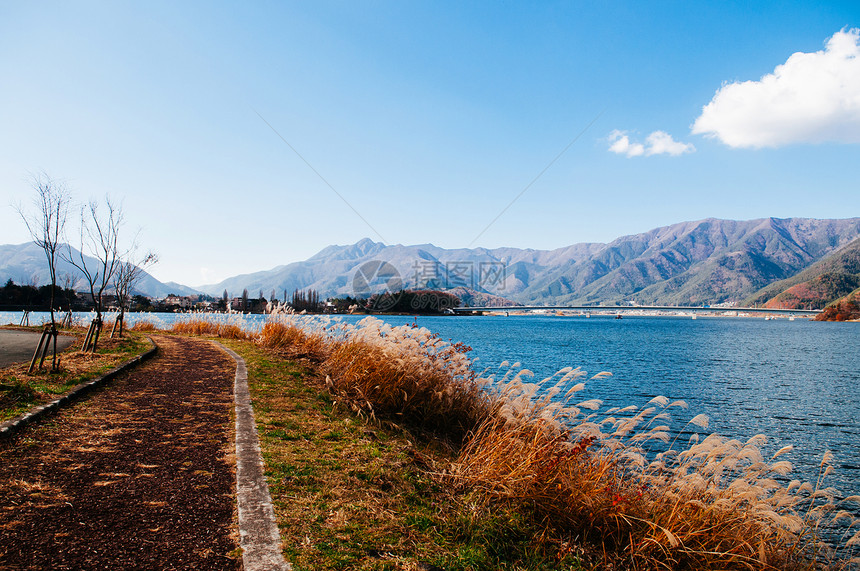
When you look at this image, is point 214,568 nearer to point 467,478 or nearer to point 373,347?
point 467,478

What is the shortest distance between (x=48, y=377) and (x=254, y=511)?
6.37m

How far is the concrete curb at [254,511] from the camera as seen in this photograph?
9.03 ft

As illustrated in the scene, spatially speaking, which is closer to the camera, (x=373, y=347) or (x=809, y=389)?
(x=373, y=347)

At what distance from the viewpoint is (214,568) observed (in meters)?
2.65

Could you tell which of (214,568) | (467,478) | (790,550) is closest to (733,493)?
(790,550)

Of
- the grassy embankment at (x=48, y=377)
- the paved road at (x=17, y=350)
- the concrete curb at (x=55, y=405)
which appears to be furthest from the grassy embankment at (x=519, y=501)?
the paved road at (x=17, y=350)

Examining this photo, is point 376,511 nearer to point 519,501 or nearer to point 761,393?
point 519,501

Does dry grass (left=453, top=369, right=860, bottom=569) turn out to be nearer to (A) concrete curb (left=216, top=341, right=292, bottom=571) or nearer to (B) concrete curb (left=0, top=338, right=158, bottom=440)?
(A) concrete curb (left=216, top=341, right=292, bottom=571)

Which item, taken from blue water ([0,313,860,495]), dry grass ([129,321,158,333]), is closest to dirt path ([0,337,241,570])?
blue water ([0,313,860,495])

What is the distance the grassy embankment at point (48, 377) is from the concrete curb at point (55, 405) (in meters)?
0.11

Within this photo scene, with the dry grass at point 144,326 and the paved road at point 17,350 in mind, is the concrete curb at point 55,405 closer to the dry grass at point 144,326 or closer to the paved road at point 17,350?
the paved road at point 17,350

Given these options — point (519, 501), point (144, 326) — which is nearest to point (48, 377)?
point (519, 501)

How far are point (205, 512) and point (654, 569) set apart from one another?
12.9 ft

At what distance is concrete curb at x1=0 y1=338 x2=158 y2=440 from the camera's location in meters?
4.66
